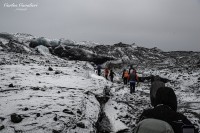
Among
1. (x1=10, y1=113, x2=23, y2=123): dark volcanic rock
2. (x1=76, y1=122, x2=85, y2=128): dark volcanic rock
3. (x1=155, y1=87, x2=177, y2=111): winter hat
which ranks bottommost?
(x1=76, y1=122, x2=85, y2=128): dark volcanic rock

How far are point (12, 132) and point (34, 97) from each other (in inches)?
90.0

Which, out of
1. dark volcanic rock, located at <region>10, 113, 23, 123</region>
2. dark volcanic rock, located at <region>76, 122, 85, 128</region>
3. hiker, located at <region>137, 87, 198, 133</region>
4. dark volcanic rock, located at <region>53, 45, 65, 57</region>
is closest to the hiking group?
hiker, located at <region>137, 87, 198, 133</region>

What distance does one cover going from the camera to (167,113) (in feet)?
9.12

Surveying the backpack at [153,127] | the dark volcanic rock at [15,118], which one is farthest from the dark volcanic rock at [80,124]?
the backpack at [153,127]

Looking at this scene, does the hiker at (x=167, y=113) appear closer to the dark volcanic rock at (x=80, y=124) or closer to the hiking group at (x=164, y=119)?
the hiking group at (x=164, y=119)

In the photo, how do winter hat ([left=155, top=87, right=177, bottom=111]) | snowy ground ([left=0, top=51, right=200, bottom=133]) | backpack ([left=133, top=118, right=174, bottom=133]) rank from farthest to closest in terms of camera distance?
1. snowy ground ([left=0, top=51, right=200, bottom=133])
2. winter hat ([left=155, top=87, right=177, bottom=111])
3. backpack ([left=133, top=118, right=174, bottom=133])

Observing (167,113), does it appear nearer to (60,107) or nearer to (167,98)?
(167,98)

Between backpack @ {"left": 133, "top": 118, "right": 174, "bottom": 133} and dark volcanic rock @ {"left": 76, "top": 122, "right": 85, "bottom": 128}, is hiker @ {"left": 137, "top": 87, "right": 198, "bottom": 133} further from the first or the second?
dark volcanic rock @ {"left": 76, "top": 122, "right": 85, "bottom": 128}

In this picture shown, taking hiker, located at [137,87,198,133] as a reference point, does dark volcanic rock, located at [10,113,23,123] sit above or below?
below

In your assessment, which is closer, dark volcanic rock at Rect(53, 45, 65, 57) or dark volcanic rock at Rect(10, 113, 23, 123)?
dark volcanic rock at Rect(10, 113, 23, 123)

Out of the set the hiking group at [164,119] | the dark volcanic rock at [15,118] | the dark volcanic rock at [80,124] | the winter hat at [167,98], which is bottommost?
the dark volcanic rock at [80,124]

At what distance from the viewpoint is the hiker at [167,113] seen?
2.74 metres

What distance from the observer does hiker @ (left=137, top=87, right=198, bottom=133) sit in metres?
2.74

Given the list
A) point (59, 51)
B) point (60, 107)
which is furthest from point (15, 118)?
point (59, 51)
